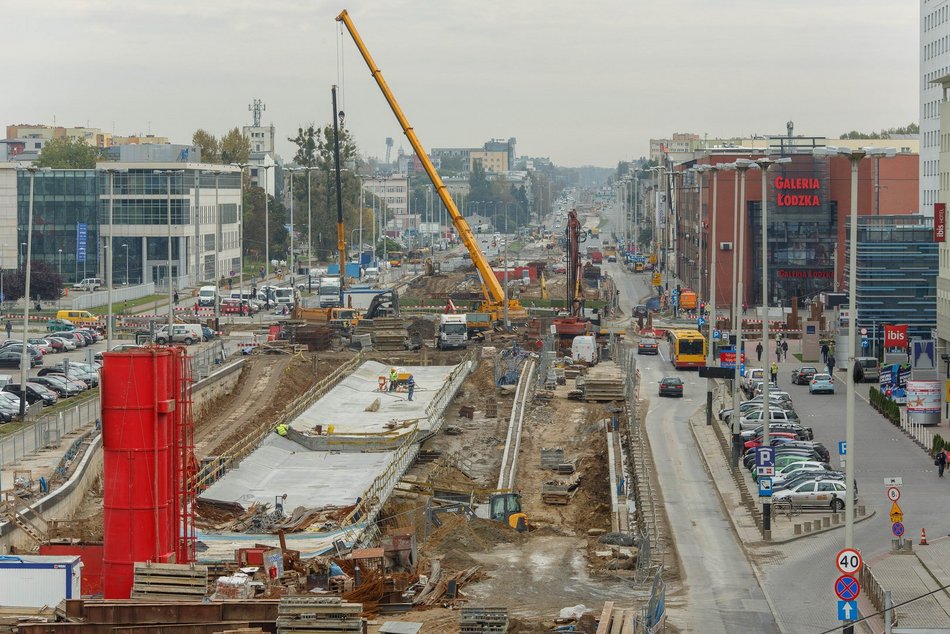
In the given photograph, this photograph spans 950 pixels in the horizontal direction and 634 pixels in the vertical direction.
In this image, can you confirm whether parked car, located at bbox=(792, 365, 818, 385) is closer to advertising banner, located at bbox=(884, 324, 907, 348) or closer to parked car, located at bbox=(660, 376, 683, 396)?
advertising banner, located at bbox=(884, 324, 907, 348)

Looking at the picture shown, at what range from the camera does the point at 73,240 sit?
11919 cm

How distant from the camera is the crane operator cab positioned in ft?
130

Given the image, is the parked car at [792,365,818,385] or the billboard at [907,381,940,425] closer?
the billboard at [907,381,940,425]

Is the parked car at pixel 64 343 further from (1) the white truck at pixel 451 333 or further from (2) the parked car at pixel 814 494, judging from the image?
(2) the parked car at pixel 814 494

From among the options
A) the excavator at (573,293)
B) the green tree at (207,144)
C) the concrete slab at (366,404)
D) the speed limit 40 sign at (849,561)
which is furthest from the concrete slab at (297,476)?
the green tree at (207,144)

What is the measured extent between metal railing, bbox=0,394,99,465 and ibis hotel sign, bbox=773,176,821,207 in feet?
200

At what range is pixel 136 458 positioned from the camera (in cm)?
2727

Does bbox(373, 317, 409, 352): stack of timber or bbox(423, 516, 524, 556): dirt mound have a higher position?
bbox(373, 317, 409, 352): stack of timber

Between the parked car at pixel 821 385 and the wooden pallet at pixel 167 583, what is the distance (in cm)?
4291

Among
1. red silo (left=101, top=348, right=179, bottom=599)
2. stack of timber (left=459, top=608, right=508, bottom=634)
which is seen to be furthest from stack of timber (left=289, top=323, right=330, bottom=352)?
stack of timber (left=459, top=608, right=508, bottom=634)

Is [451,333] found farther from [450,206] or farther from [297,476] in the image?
[297,476]

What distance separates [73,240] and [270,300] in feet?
63.8

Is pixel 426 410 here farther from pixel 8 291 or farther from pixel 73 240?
pixel 73 240

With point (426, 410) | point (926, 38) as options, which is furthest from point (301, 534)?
point (926, 38)
